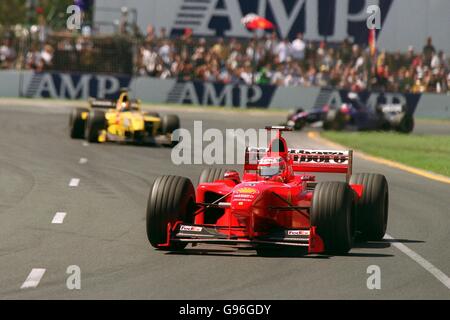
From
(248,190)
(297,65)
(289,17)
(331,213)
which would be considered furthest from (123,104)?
(289,17)

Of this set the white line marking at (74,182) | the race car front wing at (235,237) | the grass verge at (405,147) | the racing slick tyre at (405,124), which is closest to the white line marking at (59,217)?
the race car front wing at (235,237)

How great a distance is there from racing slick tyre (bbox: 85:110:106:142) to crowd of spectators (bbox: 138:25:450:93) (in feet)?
51.8

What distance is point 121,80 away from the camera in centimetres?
4409

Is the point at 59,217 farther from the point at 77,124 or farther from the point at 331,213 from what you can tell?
the point at 77,124

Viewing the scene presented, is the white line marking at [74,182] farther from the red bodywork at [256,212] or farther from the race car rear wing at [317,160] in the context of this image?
the red bodywork at [256,212]

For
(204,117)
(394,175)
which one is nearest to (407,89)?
(204,117)

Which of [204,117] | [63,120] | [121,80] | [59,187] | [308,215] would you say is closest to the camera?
[308,215]

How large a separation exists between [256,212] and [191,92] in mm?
31383

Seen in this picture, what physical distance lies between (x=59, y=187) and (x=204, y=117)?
19.6 metres

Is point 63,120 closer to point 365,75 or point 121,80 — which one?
point 121,80

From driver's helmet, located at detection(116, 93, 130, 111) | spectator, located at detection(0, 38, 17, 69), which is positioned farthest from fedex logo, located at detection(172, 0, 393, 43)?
driver's helmet, located at detection(116, 93, 130, 111)
